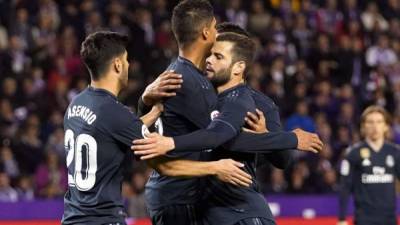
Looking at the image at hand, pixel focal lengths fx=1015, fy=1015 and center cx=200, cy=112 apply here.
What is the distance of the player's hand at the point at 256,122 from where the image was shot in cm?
639

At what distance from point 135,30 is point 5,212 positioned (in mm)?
4650

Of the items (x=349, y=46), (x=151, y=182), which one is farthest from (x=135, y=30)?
(x=151, y=182)

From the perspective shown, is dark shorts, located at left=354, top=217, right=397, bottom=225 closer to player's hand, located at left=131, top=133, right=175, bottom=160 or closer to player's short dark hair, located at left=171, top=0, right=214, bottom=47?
player's short dark hair, located at left=171, top=0, right=214, bottom=47

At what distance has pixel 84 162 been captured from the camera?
614 cm

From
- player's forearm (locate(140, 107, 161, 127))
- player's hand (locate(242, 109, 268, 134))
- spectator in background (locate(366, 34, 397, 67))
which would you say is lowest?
player's hand (locate(242, 109, 268, 134))

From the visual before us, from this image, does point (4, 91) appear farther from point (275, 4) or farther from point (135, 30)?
point (275, 4)

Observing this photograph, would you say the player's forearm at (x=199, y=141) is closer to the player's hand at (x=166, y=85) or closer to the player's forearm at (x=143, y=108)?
the player's hand at (x=166, y=85)

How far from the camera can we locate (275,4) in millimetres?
18781

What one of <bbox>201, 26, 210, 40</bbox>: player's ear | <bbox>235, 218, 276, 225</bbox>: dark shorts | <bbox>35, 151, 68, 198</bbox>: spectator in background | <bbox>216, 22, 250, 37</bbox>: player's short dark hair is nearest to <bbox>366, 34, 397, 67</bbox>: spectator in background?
<bbox>35, 151, 68, 198</bbox>: spectator in background

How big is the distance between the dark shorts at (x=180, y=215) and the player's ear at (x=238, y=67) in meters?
0.92

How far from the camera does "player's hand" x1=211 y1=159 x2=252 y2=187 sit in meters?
6.13

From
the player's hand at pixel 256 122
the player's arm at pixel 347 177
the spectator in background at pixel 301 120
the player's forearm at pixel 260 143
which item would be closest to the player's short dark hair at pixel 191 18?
the player's hand at pixel 256 122

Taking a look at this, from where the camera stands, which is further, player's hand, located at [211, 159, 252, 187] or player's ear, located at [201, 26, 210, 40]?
player's ear, located at [201, 26, 210, 40]

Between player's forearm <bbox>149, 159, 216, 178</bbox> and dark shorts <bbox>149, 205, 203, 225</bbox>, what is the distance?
0.43 m
